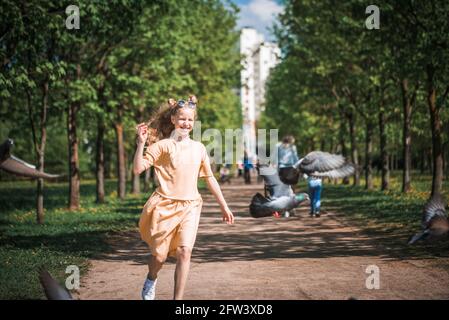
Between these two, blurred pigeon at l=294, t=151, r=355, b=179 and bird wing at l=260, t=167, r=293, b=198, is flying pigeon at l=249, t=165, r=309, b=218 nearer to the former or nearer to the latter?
bird wing at l=260, t=167, r=293, b=198

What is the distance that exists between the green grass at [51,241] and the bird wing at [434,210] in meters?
4.17

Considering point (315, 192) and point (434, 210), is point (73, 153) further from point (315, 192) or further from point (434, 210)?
point (434, 210)

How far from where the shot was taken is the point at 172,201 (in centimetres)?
695

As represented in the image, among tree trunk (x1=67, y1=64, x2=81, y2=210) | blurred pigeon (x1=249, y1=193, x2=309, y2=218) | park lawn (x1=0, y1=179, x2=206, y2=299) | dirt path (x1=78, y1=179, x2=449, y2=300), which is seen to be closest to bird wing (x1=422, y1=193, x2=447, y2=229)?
dirt path (x1=78, y1=179, x2=449, y2=300)

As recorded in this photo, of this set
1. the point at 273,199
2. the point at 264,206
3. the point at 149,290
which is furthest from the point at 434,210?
the point at 273,199

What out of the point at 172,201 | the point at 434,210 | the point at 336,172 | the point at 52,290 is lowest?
the point at 52,290

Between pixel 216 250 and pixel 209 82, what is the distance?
2439 cm

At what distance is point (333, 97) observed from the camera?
37.1 meters

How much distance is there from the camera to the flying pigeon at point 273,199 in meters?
12.9

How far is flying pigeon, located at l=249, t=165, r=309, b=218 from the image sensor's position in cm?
1293

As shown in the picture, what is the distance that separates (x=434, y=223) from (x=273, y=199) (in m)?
6.18

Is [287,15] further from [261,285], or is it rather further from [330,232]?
[261,285]
